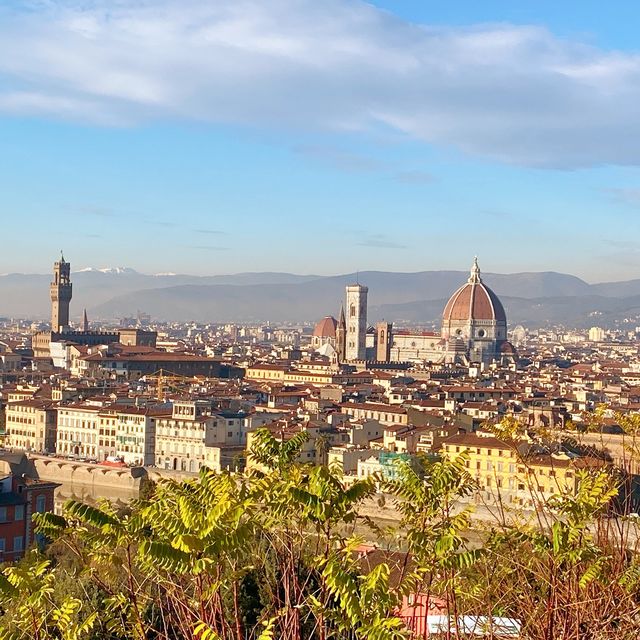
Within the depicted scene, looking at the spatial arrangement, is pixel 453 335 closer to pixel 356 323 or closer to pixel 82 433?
pixel 356 323

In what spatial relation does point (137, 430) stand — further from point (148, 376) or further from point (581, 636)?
point (581, 636)

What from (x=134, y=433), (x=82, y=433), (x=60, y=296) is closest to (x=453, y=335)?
(x=60, y=296)

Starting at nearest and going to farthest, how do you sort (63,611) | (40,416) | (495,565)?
1. (63,611)
2. (495,565)
3. (40,416)

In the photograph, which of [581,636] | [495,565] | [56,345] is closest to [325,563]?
[581,636]

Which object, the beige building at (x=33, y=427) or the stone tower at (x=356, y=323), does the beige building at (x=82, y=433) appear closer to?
the beige building at (x=33, y=427)

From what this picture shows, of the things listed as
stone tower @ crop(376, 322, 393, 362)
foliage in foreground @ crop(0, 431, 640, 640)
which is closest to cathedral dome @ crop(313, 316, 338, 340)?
stone tower @ crop(376, 322, 393, 362)

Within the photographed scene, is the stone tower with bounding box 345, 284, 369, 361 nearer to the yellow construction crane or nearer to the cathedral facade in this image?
the cathedral facade
